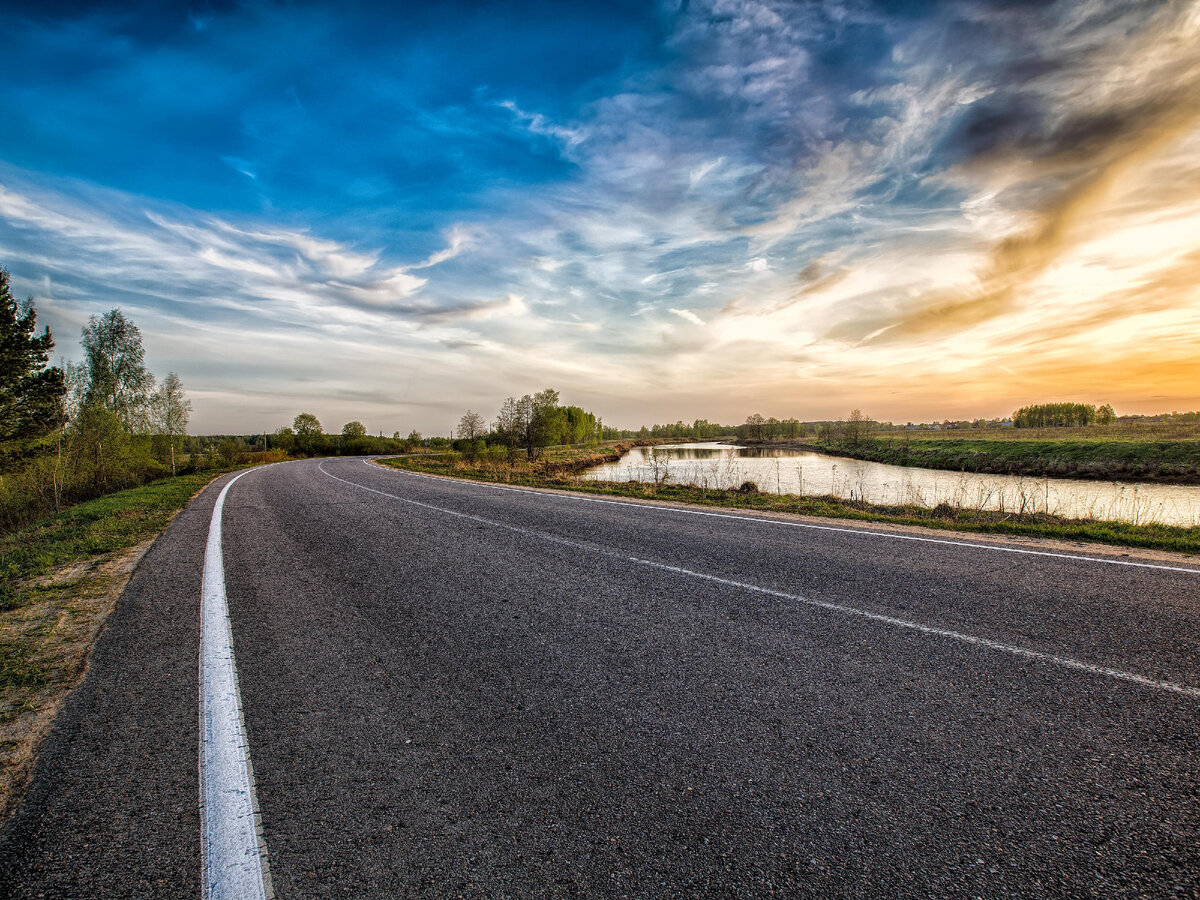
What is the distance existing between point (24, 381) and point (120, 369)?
36.4 feet

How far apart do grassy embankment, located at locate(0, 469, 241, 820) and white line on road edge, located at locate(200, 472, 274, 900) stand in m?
0.74

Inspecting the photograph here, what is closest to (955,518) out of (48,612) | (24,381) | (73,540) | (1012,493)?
Result: (1012,493)

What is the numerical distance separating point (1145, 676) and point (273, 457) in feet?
175

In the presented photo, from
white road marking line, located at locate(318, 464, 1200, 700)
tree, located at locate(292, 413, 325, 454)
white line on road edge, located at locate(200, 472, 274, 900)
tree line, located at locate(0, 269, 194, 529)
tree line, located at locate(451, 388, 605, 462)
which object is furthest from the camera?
tree, located at locate(292, 413, 325, 454)

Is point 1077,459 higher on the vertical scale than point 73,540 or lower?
higher

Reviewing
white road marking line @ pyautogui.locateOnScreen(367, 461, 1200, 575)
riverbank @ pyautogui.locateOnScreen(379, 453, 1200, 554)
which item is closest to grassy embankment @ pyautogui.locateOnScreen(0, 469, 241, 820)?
white road marking line @ pyautogui.locateOnScreen(367, 461, 1200, 575)

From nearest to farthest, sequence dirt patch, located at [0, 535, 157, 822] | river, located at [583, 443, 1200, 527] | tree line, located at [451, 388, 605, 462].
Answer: dirt patch, located at [0, 535, 157, 822] < river, located at [583, 443, 1200, 527] < tree line, located at [451, 388, 605, 462]

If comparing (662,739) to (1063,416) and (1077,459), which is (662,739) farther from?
(1063,416)

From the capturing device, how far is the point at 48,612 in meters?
4.76

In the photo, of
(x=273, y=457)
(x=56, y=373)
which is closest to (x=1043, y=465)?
(x=56, y=373)

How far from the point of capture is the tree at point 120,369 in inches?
1188

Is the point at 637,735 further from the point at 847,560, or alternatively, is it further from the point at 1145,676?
the point at 847,560

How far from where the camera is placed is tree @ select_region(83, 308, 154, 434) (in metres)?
30.2

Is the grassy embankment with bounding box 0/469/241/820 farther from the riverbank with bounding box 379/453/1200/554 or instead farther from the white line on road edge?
the riverbank with bounding box 379/453/1200/554
